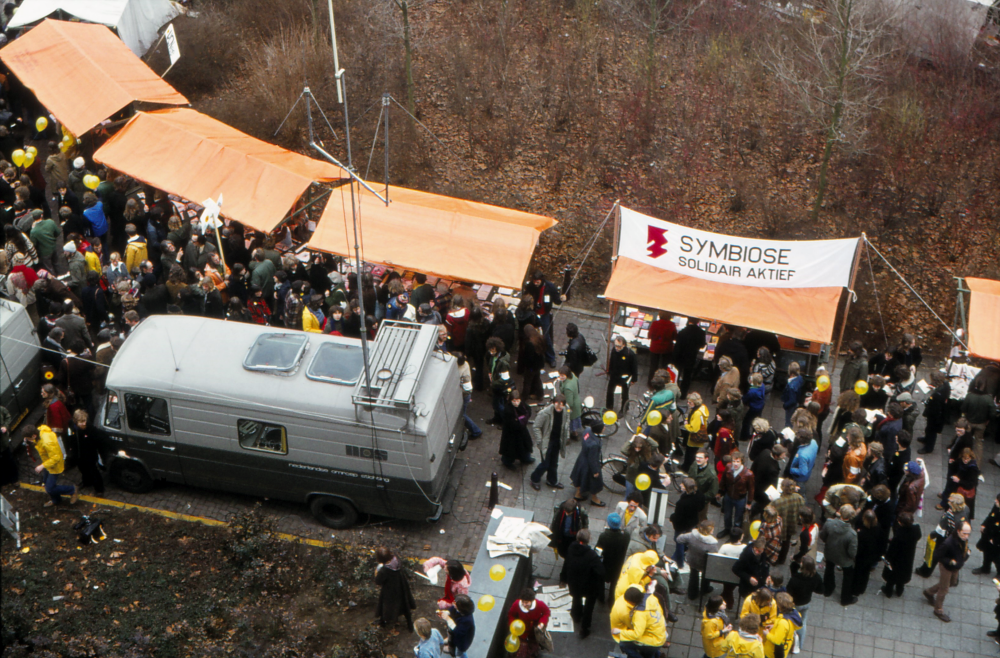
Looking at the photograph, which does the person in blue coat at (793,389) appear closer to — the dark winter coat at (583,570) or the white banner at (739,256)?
the white banner at (739,256)

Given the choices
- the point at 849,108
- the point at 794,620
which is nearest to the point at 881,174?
the point at 849,108

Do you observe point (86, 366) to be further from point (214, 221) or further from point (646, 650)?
point (646, 650)

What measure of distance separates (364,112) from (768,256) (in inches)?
534

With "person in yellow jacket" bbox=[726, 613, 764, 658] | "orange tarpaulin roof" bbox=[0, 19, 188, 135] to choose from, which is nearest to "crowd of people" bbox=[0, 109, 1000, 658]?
"person in yellow jacket" bbox=[726, 613, 764, 658]

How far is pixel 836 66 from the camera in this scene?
2106cm

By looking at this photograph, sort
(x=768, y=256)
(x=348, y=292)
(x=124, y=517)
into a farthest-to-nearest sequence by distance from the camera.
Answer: (x=348, y=292) → (x=768, y=256) → (x=124, y=517)

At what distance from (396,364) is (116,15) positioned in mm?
16660

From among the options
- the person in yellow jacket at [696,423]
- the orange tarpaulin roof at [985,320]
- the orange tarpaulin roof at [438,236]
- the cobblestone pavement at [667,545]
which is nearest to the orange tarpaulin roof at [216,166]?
the orange tarpaulin roof at [438,236]

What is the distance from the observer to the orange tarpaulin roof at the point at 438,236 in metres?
15.6

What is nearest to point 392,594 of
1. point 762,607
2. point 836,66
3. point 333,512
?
point 333,512

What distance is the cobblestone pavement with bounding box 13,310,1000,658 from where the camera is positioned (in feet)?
35.7

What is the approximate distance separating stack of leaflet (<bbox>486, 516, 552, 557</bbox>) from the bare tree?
39.7ft

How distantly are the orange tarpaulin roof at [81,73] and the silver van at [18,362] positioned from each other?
6.94m

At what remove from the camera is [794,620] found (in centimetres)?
970
